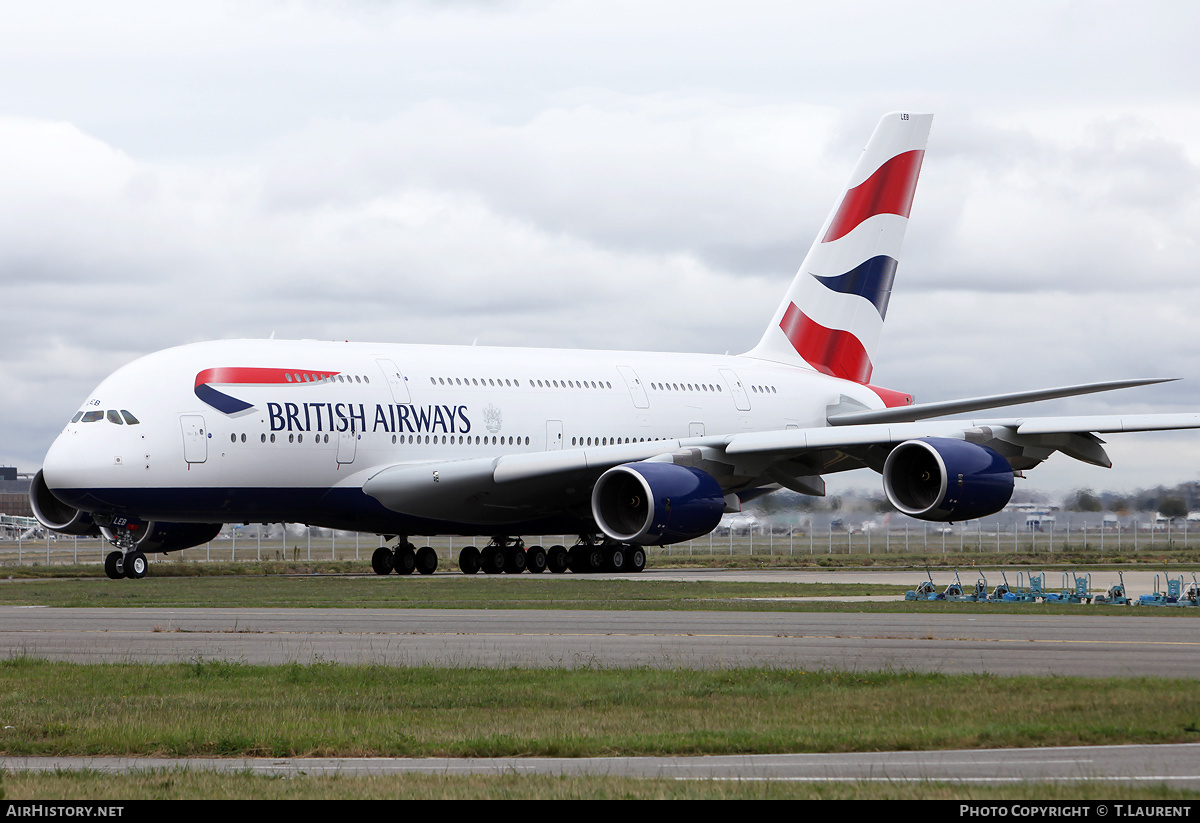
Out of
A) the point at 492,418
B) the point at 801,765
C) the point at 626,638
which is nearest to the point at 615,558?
the point at 492,418

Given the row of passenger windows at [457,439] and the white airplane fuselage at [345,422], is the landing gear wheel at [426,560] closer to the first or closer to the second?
the white airplane fuselage at [345,422]

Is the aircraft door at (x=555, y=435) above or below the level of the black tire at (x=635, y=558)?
above

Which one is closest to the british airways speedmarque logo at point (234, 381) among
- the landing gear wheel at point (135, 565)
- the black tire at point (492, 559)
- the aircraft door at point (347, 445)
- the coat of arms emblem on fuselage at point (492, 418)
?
the aircraft door at point (347, 445)

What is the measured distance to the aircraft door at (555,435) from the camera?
37156mm

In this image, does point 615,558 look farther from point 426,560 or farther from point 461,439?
point 426,560

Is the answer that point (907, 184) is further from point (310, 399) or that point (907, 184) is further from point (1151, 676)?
point (1151, 676)

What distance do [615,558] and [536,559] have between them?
6.74ft

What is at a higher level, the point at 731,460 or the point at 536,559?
the point at 731,460

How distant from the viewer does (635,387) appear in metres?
39.0

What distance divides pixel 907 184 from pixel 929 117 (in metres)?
2.17

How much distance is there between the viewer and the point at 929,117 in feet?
148

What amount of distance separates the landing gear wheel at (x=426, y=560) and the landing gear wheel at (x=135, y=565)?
6.62 metres

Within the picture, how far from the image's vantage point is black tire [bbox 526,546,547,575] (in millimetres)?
36688
